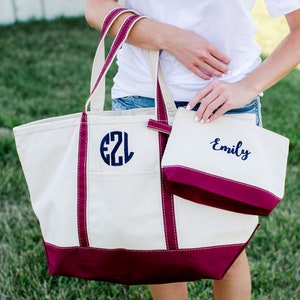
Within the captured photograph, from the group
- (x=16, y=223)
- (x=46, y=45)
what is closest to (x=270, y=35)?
(x=46, y=45)

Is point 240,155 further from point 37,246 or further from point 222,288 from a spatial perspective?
point 37,246

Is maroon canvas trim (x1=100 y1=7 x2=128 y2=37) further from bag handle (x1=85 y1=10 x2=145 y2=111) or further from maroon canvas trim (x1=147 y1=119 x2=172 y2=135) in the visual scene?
maroon canvas trim (x1=147 y1=119 x2=172 y2=135)

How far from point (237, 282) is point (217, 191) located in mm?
401

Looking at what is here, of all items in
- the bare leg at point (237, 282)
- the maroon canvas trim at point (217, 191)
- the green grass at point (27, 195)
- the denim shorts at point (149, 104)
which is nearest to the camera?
the maroon canvas trim at point (217, 191)

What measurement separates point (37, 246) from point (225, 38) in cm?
141

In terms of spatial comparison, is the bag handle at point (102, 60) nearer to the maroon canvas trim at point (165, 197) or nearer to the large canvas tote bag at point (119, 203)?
the large canvas tote bag at point (119, 203)

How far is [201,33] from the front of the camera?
52.2 inches

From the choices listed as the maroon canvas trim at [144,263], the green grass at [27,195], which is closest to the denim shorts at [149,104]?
the maroon canvas trim at [144,263]

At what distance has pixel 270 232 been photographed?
2500mm

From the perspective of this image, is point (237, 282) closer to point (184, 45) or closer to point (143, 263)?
point (143, 263)

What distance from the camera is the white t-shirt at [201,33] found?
1292 millimetres

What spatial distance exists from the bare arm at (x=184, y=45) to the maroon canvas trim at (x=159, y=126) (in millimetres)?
150

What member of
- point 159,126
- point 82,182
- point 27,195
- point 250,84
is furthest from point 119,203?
point 27,195

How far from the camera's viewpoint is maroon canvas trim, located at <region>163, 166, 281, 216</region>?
1275 millimetres
